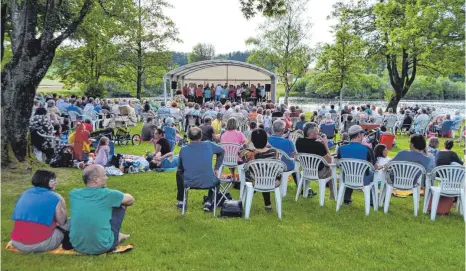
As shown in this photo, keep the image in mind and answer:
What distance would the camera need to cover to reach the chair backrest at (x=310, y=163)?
6289 millimetres

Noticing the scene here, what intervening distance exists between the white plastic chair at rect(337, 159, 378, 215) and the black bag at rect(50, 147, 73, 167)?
6125 millimetres

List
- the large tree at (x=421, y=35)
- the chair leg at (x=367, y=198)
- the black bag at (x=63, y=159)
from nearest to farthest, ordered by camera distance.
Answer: the chair leg at (x=367, y=198), the black bag at (x=63, y=159), the large tree at (x=421, y=35)

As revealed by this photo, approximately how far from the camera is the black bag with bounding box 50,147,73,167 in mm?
9054

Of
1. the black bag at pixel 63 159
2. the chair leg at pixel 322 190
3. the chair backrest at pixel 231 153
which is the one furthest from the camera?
the black bag at pixel 63 159

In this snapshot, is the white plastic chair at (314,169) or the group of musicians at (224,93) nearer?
the white plastic chair at (314,169)

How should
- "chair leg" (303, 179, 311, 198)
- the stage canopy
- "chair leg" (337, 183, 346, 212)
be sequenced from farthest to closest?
the stage canopy < "chair leg" (303, 179, 311, 198) < "chair leg" (337, 183, 346, 212)

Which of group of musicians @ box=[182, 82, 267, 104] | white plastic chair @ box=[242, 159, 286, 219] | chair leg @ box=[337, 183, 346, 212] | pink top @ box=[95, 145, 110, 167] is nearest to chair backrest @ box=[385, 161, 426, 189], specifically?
chair leg @ box=[337, 183, 346, 212]

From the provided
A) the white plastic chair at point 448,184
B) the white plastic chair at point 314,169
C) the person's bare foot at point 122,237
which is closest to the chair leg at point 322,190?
the white plastic chair at point 314,169

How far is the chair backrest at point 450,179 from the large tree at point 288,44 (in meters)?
25.2

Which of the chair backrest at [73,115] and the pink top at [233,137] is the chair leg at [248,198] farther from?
the chair backrest at [73,115]

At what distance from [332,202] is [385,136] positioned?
16.3 feet

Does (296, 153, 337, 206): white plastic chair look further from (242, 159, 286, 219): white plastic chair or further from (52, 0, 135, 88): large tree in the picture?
(52, 0, 135, 88): large tree

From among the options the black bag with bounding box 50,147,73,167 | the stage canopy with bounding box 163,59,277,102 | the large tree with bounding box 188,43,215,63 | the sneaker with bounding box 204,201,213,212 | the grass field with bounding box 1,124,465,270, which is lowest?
the grass field with bounding box 1,124,465,270

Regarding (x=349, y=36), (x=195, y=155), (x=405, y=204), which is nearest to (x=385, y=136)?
(x=405, y=204)
